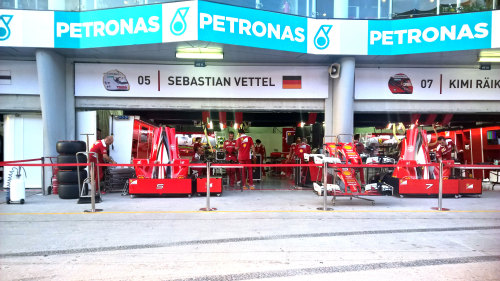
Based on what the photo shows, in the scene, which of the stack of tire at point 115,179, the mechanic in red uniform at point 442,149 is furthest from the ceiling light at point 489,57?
the stack of tire at point 115,179

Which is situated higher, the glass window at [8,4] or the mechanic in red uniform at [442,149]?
the glass window at [8,4]

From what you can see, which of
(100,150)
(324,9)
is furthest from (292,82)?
(100,150)

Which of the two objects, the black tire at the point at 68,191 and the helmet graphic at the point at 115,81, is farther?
the helmet graphic at the point at 115,81

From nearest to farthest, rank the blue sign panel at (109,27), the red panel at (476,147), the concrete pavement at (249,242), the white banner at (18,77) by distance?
the concrete pavement at (249,242) → the blue sign panel at (109,27) → the white banner at (18,77) → the red panel at (476,147)

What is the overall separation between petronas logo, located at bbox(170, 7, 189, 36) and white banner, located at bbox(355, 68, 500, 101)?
6141 millimetres

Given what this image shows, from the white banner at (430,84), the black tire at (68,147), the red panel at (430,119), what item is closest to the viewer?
the black tire at (68,147)

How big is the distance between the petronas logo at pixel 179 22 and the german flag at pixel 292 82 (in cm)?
388

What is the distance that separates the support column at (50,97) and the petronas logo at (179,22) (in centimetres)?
400

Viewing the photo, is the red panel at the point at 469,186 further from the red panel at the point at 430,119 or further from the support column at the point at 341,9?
the support column at the point at 341,9

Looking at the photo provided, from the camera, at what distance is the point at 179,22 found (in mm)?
8773

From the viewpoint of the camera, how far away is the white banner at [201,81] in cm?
1069

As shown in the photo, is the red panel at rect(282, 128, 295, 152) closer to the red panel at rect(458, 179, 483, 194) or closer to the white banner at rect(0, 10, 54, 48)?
the red panel at rect(458, 179, 483, 194)

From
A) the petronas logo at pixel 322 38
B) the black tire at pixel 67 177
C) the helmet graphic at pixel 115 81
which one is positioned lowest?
the black tire at pixel 67 177

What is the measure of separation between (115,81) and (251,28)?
4844 millimetres
